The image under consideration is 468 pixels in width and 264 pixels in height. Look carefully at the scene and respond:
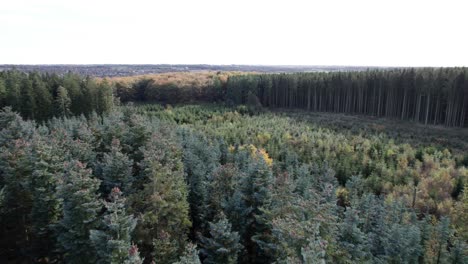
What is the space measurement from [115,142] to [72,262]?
8.34m

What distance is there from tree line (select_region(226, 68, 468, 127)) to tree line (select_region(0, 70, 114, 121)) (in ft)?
127

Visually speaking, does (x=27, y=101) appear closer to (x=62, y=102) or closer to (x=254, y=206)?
(x=62, y=102)

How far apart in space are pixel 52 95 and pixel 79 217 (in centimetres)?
5057

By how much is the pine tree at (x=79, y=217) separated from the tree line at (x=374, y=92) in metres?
62.4

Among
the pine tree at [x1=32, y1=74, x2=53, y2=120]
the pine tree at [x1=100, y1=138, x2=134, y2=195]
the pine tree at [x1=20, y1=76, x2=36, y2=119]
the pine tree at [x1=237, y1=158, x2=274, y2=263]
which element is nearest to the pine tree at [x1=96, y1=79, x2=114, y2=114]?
the pine tree at [x1=32, y1=74, x2=53, y2=120]

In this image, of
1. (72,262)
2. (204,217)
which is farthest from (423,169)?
(72,262)

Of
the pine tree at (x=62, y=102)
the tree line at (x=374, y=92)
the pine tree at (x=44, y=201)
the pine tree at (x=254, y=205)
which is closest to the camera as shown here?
the pine tree at (x=254, y=205)

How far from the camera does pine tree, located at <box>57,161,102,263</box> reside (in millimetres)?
15031

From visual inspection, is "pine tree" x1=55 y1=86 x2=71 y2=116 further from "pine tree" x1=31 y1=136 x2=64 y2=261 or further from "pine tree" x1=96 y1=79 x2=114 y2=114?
"pine tree" x1=31 y1=136 x2=64 y2=261

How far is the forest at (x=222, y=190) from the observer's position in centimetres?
1362

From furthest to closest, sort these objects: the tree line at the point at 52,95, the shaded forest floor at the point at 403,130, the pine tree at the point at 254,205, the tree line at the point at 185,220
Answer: the tree line at the point at 52,95
the shaded forest floor at the point at 403,130
the pine tree at the point at 254,205
the tree line at the point at 185,220

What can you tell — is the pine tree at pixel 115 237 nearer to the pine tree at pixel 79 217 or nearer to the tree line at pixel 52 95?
the pine tree at pixel 79 217

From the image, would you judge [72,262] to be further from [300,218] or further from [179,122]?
[179,122]

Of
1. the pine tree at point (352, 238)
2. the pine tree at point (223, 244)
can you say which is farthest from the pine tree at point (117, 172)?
the pine tree at point (352, 238)
